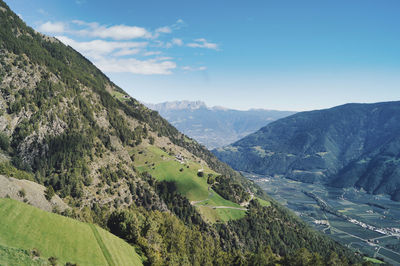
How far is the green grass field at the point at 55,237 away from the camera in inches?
2216

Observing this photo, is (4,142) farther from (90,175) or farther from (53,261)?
(53,261)

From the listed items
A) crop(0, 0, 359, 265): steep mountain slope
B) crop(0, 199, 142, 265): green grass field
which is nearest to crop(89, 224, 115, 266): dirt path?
crop(0, 199, 142, 265): green grass field

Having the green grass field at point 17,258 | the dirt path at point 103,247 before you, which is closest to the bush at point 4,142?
the dirt path at point 103,247

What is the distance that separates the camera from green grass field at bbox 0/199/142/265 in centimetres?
5628

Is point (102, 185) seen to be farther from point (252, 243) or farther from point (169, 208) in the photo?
point (252, 243)

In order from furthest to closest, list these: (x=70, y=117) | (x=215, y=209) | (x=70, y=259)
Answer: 1. (x=215, y=209)
2. (x=70, y=117)
3. (x=70, y=259)

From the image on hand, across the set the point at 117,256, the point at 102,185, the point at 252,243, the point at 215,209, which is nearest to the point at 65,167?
the point at 102,185

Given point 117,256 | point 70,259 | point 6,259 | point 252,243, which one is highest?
point 6,259

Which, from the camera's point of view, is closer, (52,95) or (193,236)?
(193,236)

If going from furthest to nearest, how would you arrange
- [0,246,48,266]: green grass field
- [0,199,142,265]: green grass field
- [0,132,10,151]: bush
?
[0,132,10,151]: bush
[0,199,142,265]: green grass field
[0,246,48,266]: green grass field

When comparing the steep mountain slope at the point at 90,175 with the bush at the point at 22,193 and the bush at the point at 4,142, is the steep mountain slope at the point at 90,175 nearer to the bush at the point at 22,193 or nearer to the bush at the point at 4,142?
the bush at the point at 4,142

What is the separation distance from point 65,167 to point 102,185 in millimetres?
25002

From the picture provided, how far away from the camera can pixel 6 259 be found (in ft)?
150

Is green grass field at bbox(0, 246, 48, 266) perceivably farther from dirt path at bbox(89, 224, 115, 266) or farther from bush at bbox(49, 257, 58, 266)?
dirt path at bbox(89, 224, 115, 266)
